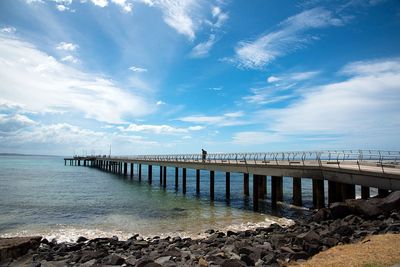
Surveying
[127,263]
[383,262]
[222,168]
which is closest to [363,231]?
[383,262]

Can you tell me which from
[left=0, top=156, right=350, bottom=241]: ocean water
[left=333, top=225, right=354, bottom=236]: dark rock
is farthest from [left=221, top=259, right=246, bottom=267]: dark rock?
[left=0, top=156, right=350, bottom=241]: ocean water

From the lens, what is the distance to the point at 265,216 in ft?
75.7

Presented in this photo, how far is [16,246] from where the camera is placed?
12586mm

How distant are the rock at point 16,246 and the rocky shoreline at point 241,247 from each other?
43 millimetres

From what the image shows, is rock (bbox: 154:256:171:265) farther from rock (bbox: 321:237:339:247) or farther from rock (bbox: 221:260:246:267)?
rock (bbox: 321:237:339:247)

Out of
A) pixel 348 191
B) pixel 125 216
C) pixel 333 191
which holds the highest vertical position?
pixel 348 191

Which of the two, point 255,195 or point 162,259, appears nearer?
point 162,259

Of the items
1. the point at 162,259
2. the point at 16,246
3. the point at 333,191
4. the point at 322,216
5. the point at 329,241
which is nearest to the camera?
the point at 162,259

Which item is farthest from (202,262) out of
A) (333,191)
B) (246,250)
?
(333,191)

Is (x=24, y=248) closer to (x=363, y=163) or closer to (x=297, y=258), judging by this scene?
(x=297, y=258)

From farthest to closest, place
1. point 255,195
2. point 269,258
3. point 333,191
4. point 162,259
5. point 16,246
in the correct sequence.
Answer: point 255,195 < point 333,191 < point 16,246 < point 162,259 < point 269,258

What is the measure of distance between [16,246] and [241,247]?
9019mm

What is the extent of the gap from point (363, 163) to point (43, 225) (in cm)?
2379

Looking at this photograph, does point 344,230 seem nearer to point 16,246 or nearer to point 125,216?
point 16,246
